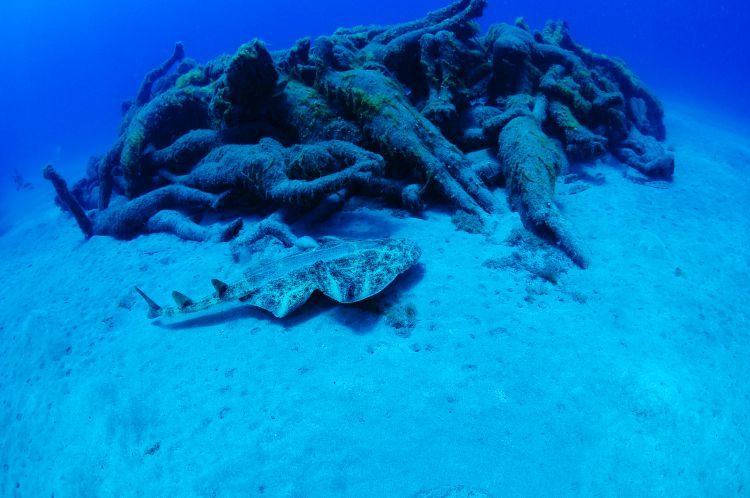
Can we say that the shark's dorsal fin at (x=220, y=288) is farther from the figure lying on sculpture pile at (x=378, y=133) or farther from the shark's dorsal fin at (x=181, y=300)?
the figure lying on sculpture pile at (x=378, y=133)

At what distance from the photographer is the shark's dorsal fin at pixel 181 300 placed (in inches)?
194

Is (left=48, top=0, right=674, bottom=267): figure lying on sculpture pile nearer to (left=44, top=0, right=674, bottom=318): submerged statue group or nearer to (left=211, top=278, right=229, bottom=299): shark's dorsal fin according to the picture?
(left=44, top=0, right=674, bottom=318): submerged statue group

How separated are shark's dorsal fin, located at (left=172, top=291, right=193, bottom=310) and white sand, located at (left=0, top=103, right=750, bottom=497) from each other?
12.2 inches

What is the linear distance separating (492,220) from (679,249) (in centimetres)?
317

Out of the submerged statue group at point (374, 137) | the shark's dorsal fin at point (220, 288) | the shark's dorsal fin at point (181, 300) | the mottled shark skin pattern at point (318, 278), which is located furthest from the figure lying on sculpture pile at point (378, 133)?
the shark's dorsal fin at point (181, 300)

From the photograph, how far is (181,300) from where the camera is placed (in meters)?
4.95

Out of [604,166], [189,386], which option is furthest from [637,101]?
[189,386]

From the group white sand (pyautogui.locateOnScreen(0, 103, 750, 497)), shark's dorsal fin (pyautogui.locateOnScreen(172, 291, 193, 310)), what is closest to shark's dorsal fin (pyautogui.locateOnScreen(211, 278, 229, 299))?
white sand (pyautogui.locateOnScreen(0, 103, 750, 497))

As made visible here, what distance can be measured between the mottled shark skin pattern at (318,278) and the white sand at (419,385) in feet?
1.01

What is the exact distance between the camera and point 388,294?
16.3ft

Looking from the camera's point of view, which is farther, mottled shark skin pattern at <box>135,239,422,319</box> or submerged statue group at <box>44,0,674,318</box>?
submerged statue group at <box>44,0,674,318</box>

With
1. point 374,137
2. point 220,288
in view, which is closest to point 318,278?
point 220,288

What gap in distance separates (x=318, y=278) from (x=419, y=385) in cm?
181

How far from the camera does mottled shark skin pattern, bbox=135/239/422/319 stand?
4.48 metres
